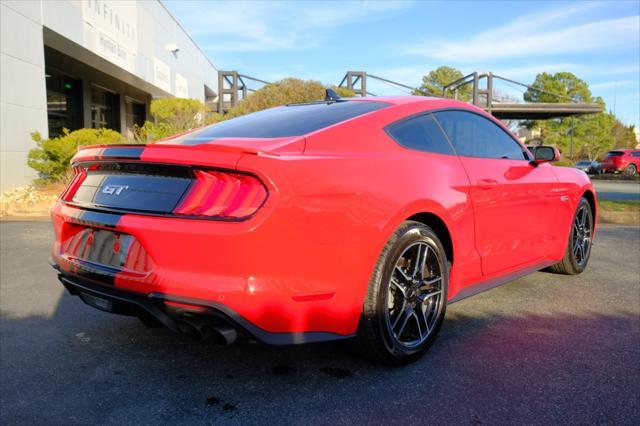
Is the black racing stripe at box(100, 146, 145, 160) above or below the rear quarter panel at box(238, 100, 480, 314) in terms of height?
Answer: above

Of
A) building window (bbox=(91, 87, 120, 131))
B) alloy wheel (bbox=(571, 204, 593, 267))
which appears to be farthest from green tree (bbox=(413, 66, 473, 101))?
alloy wheel (bbox=(571, 204, 593, 267))

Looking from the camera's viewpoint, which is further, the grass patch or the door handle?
the grass patch

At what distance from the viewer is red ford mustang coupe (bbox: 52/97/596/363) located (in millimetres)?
2186

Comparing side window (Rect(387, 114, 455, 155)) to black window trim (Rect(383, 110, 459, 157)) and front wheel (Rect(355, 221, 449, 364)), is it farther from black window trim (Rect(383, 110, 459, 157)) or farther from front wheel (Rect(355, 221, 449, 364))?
front wheel (Rect(355, 221, 449, 364))

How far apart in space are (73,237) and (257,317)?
1220 millimetres

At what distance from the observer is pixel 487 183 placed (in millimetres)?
3355

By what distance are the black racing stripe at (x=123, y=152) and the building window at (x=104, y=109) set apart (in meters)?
20.5

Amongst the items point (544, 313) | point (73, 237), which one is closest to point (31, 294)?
point (73, 237)

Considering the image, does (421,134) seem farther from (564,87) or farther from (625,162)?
(564,87)

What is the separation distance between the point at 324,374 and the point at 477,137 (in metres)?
1.98

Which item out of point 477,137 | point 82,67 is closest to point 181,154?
point 477,137

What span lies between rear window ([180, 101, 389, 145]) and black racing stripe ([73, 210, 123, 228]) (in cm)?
52

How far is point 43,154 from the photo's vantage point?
10656 mm

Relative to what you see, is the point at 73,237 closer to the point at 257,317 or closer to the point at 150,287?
the point at 150,287
